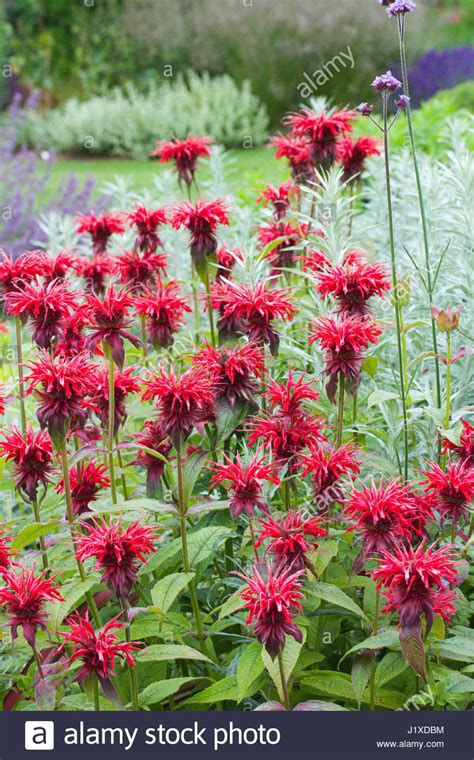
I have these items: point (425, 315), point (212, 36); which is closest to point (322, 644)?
point (425, 315)

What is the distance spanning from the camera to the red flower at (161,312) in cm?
225

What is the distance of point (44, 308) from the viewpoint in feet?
6.70

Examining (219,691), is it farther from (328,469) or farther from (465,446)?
(465,446)

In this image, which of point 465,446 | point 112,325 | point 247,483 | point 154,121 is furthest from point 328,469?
point 154,121

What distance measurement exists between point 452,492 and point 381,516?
0.63 ft

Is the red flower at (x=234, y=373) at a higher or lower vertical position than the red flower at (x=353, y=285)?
lower

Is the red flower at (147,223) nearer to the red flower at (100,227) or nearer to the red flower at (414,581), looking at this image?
the red flower at (100,227)

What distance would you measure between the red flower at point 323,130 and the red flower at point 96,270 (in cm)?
62

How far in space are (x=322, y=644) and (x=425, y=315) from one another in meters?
1.02

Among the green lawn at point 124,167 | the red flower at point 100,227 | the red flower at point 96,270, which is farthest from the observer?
the green lawn at point 124,167

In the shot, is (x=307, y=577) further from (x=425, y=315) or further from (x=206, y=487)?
(x=425, y=315)

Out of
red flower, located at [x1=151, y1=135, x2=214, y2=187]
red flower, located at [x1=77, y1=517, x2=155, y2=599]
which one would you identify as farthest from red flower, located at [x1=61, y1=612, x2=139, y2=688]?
red flower, located at [x1=151, y1=135, x2=214, y2=187]

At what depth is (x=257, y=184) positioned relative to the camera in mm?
4602

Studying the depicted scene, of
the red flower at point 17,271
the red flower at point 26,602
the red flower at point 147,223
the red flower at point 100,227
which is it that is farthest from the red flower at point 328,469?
the red flower at point 100,227
